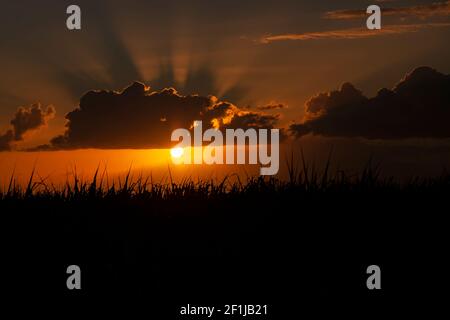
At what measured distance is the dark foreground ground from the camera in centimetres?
820

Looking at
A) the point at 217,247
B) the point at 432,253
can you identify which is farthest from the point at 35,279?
the point at 432,253

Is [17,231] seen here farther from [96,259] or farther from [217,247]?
[217,247]

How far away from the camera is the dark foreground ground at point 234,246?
8.20 m

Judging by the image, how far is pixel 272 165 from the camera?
41.2 feet

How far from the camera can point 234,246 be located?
9094 millimetres

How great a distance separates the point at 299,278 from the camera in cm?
855

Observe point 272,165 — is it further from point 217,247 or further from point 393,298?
point 393,298

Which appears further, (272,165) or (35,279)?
(272,165)

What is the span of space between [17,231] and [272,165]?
15.5 ft

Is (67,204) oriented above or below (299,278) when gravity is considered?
above

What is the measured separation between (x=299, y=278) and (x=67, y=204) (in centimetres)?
422
